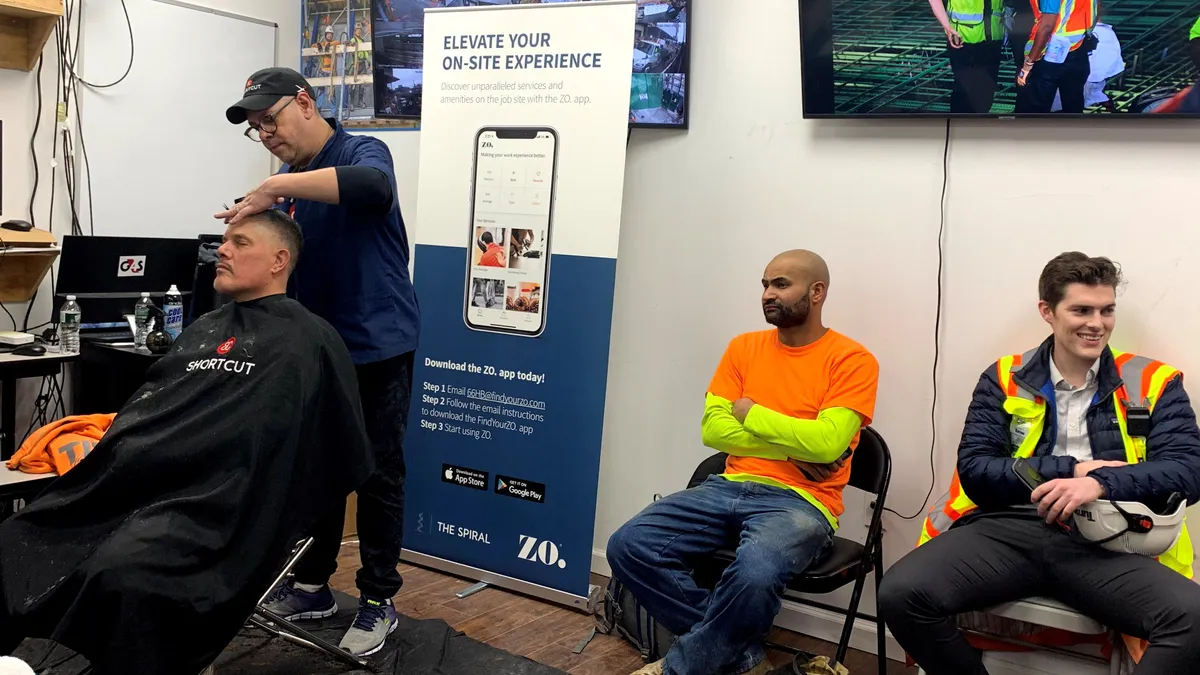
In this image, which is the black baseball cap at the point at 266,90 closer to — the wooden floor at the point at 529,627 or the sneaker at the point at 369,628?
the sneaker at the point at 369,628

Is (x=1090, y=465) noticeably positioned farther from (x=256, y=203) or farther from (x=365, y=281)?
(x=256, y=203)

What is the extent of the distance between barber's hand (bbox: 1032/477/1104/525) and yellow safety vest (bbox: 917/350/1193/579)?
208mm

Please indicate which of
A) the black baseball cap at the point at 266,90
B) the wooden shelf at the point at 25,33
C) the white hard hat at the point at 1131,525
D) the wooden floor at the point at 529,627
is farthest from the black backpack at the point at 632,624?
the wooden shelf at the point at 25,33

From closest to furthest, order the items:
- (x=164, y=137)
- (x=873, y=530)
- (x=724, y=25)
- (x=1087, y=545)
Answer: (x=1087, y=545), (x=873, y=530), (x=724, y=25), (x=164, y=137)

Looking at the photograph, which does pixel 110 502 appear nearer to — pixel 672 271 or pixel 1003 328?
pixel 672 271

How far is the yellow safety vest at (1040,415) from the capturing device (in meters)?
2.31

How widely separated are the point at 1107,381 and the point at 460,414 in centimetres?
209

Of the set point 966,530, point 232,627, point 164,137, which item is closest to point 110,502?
point 232,627

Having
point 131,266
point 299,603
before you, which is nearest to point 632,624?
point 299,603

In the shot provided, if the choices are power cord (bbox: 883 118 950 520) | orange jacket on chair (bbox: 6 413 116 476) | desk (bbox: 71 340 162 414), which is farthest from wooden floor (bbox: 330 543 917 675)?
orange jacket on chair (bbox: 6 413 116 476)

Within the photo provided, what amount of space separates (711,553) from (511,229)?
1359 millimetres

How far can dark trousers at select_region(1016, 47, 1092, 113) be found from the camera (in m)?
2.60

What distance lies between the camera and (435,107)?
3514 millimetres

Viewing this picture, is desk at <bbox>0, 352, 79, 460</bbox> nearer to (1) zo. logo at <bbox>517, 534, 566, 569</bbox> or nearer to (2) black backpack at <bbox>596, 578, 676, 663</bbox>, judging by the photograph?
(1) zo. logo at <bbox>517, 534, 566, 569</bbox>
